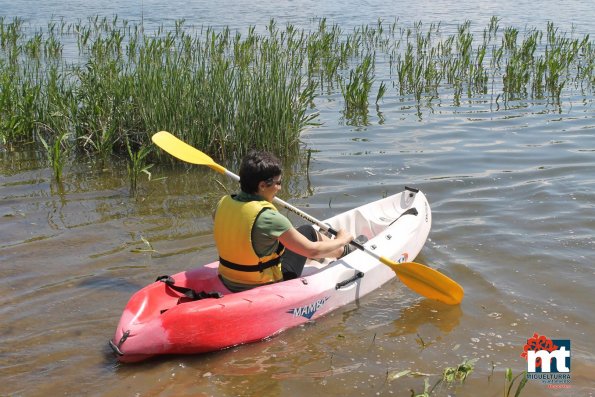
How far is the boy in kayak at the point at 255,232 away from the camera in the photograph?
4324 millimetres

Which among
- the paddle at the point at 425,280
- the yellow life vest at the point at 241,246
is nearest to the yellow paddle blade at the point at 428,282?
the paddle at the point at 425,280

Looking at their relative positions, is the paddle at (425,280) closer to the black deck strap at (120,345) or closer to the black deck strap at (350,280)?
the black deck strap at (350,280)

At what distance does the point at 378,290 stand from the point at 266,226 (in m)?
1.37

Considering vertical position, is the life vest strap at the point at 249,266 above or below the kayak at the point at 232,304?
above

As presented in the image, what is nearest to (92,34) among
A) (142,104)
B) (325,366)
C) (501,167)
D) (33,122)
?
(33,122)

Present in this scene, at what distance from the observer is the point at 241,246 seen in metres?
4.41

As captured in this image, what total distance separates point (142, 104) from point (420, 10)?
50.6ft

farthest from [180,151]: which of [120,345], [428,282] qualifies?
[428,282]

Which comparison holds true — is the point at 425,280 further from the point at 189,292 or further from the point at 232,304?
the point at 189,292

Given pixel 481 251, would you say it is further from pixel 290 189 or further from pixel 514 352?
pixel 290 189

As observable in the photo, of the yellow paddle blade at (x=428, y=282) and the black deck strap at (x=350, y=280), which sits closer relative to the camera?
the yellow paddle blade at (x=428, y=282)

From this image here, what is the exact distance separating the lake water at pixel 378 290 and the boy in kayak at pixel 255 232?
0.45 m

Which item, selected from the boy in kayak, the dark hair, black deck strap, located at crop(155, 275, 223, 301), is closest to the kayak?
black deck strap, located at crop(155, 275, 223, 301)

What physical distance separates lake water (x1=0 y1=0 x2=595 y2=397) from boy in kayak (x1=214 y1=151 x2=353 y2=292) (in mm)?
449
